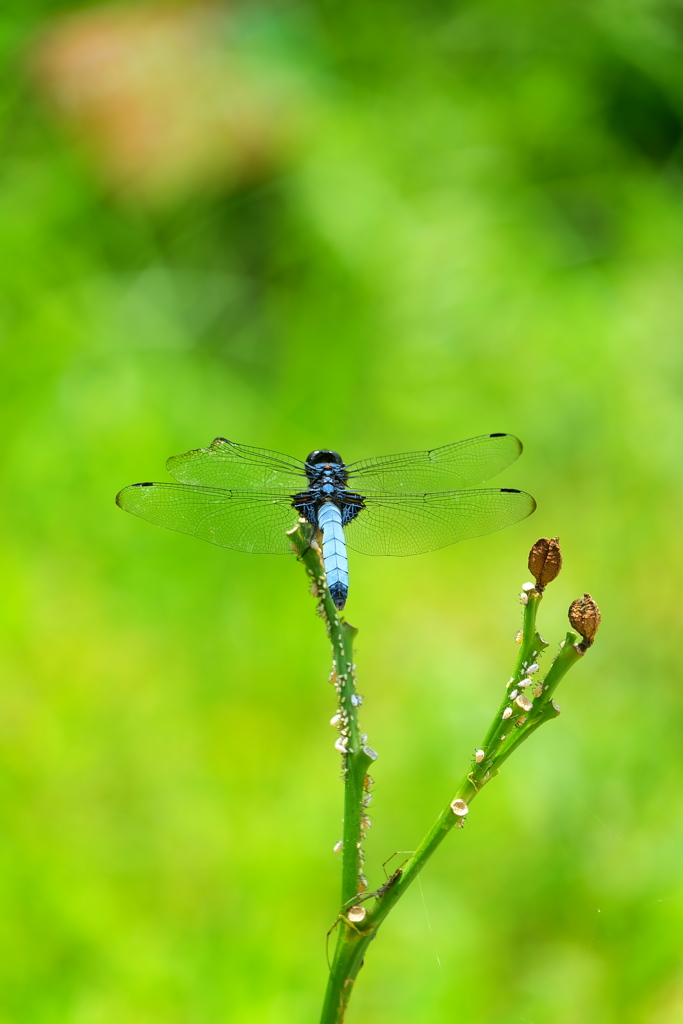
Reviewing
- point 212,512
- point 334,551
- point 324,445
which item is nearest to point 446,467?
point 334,551

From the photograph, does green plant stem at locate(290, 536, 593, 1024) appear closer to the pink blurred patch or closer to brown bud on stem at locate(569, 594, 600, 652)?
brown bud on stem at locate(569, 594, 600, 652)

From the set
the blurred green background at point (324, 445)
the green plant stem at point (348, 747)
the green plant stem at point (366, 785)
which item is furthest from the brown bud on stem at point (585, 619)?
the blurred green background at point (324, 445)

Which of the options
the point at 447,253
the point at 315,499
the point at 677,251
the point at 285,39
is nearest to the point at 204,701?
the point at 315,499

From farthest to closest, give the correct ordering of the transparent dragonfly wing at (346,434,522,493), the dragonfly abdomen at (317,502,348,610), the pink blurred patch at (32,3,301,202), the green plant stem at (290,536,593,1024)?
the pink blurred patch at (32,3,301,202)
the transparent dragonfly wing at (346,434,522,493)
the dragonfly abdomen at (317,502,348,610)
the green plant stem at (290,536,593,1024)

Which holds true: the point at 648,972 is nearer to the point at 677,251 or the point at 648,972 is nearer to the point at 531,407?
the point at 531,407

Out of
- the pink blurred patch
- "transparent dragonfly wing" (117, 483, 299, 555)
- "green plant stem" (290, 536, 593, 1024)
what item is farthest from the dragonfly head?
the pink blurred patch

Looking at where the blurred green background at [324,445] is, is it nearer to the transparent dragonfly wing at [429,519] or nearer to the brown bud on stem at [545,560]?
the transparent dragonfly wing at [429,519]

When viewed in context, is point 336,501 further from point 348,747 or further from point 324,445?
point 324,445
